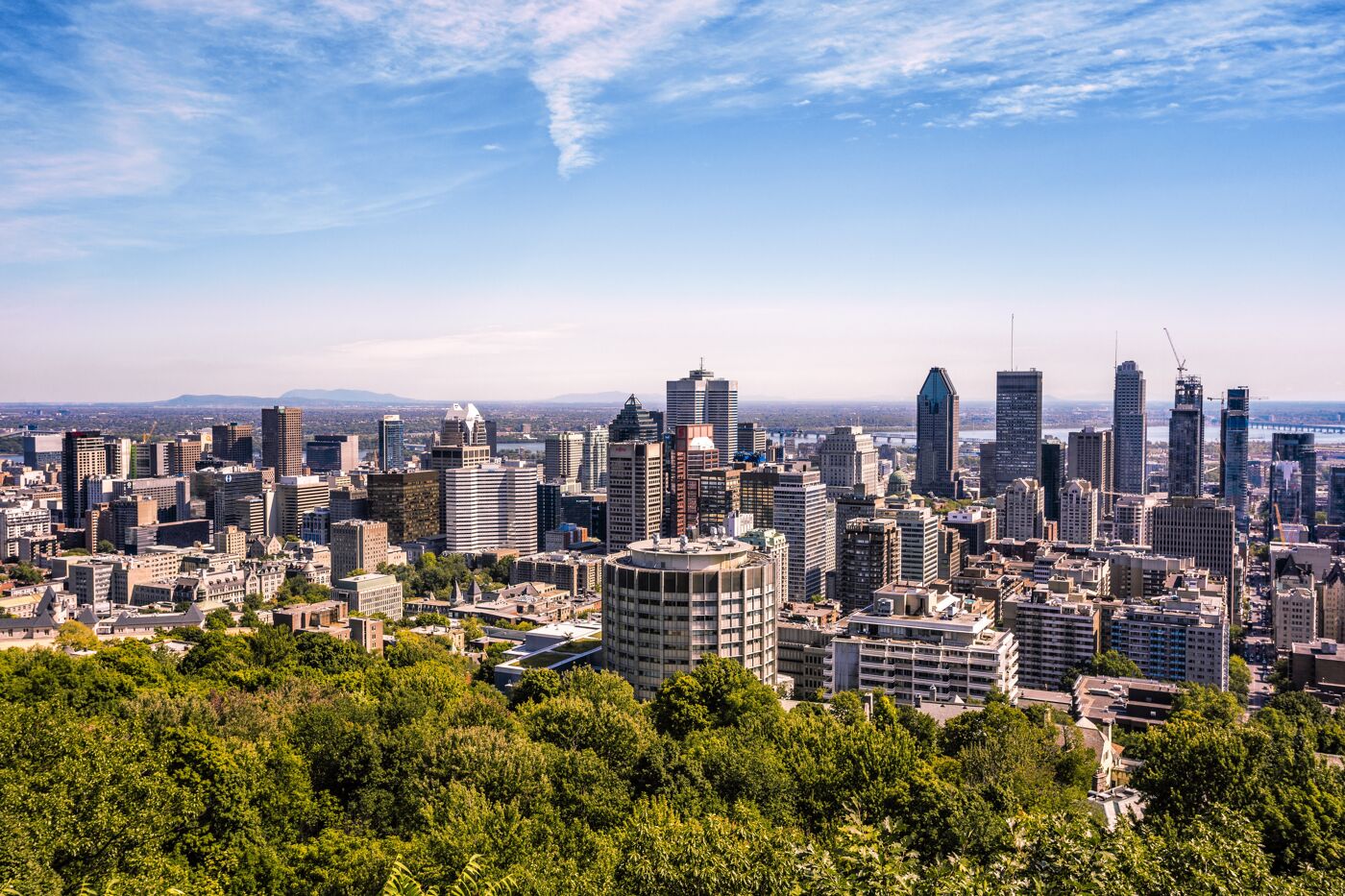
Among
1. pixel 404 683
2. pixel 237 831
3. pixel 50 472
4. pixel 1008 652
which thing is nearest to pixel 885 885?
pixel 237 831

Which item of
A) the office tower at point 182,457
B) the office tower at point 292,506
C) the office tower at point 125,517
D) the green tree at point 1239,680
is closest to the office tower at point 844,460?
the office tower at point 292,506

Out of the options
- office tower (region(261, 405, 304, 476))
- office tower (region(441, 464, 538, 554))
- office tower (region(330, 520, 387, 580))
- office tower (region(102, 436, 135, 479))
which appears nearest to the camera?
office tower (region(330, 520, 387, 580))

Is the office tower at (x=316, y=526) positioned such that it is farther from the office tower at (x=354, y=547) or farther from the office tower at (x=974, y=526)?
the office tower at (x=974, y=526)

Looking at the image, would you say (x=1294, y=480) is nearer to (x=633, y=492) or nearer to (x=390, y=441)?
(x=633, y=492)

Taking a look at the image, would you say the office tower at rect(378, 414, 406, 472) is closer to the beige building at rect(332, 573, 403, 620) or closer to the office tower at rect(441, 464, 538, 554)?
the office tower at rect(441, 464, 538, 554)

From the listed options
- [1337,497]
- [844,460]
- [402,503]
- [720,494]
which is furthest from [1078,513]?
[402,503]

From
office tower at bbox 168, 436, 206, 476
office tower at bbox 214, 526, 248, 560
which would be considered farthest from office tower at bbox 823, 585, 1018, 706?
office tower at bbox 168, 436, 206, 476
